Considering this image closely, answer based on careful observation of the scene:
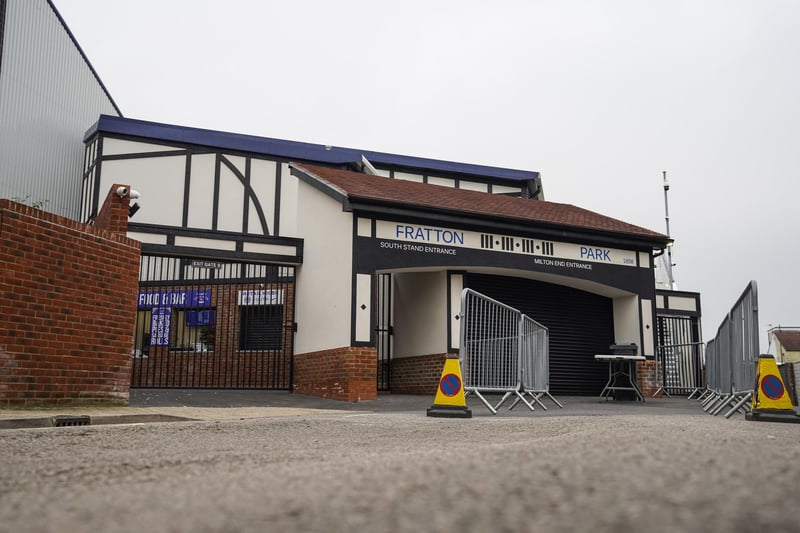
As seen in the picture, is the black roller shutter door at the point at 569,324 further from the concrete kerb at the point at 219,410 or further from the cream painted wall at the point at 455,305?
the concrete kerb at the point at 219,410

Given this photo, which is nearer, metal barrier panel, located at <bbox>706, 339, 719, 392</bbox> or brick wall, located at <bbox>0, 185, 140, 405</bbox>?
brick wall, located at <bbox>0, 185, 140, 405</bbox>

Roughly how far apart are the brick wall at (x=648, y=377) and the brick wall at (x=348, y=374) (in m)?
6.45

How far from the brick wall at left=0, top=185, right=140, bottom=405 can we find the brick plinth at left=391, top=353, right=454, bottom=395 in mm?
7065

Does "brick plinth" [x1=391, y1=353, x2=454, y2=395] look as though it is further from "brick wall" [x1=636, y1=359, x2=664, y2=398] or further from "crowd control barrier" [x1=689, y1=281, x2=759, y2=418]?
"crowd control barrier" [x1=689, y1=281, x2=759, y2=418]

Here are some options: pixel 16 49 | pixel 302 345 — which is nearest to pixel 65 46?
pixel 16 49

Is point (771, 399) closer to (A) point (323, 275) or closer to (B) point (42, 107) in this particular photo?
(A) point (323, 275)

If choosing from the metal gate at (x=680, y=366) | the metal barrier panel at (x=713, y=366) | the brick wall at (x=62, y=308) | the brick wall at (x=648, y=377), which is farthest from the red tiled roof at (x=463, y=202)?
the brick wall at (x=62, y=308)

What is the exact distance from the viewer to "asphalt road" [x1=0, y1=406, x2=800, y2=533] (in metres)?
1.88

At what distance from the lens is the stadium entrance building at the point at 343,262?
13703mm

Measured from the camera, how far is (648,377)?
16.2 meters

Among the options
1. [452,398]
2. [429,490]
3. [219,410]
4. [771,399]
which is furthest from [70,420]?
[771,399]

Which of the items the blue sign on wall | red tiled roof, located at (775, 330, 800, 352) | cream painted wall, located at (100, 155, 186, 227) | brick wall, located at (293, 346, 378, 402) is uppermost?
cream painted wall, located at (100, 155, 186, 227)

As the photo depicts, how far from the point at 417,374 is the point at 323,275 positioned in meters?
3.06

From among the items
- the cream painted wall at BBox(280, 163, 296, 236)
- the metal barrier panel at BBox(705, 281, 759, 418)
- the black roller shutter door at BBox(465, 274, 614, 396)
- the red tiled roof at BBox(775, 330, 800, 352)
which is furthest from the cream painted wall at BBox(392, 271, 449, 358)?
the red tiled roof at BBox(775, 330, 800, 352)
